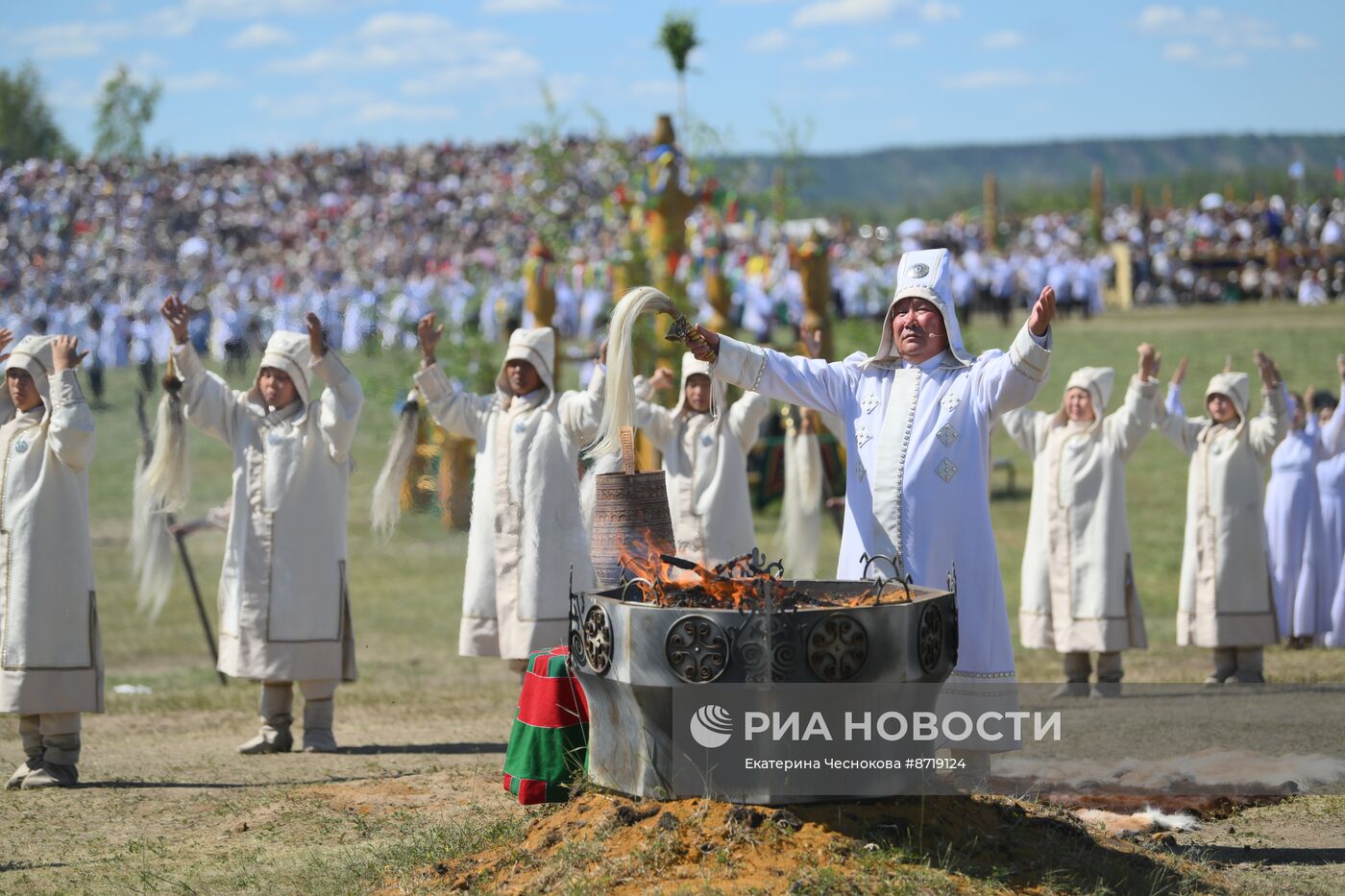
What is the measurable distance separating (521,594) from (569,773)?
2.78m

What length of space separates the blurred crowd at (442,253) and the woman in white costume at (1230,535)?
10.9 metres

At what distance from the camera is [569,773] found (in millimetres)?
6160

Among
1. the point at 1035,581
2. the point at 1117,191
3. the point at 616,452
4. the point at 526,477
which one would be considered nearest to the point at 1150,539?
the point at 1035,581

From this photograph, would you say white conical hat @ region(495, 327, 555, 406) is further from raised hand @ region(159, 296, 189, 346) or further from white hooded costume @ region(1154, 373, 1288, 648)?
white hooded costume @ region(1154, 373, 1288, 648)

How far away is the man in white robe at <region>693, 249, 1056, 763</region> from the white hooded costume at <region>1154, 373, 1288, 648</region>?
475cm

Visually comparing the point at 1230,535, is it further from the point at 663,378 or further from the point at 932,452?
the point at 932,452

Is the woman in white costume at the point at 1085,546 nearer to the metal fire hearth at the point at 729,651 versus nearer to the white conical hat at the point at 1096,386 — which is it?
the white conical hat at the point at 1096,386

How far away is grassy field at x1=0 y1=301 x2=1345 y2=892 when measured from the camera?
20.3 ft

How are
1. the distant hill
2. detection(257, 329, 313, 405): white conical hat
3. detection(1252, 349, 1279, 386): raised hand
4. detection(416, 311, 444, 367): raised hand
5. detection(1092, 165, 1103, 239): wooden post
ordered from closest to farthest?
detection(416, 311, 444, 367): raised hand → detection(257, 329, 313, 405): white conical hat → detection(1252, 349, 1279, 386): raised hand → detection(1092, 165, 1103, 239): wooden post → the distant hill

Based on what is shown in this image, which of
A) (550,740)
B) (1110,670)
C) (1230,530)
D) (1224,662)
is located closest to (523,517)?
(550,740)

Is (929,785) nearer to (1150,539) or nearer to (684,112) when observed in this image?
(1150,539)

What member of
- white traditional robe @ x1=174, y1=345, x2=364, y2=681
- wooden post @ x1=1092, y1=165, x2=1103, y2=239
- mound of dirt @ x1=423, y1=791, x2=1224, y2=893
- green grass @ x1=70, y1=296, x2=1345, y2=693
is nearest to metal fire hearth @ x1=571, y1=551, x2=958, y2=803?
mound of dirt @ x1=423, y1=791, x2=1224, y2=893

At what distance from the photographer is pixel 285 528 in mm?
8602

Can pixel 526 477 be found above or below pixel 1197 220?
below
